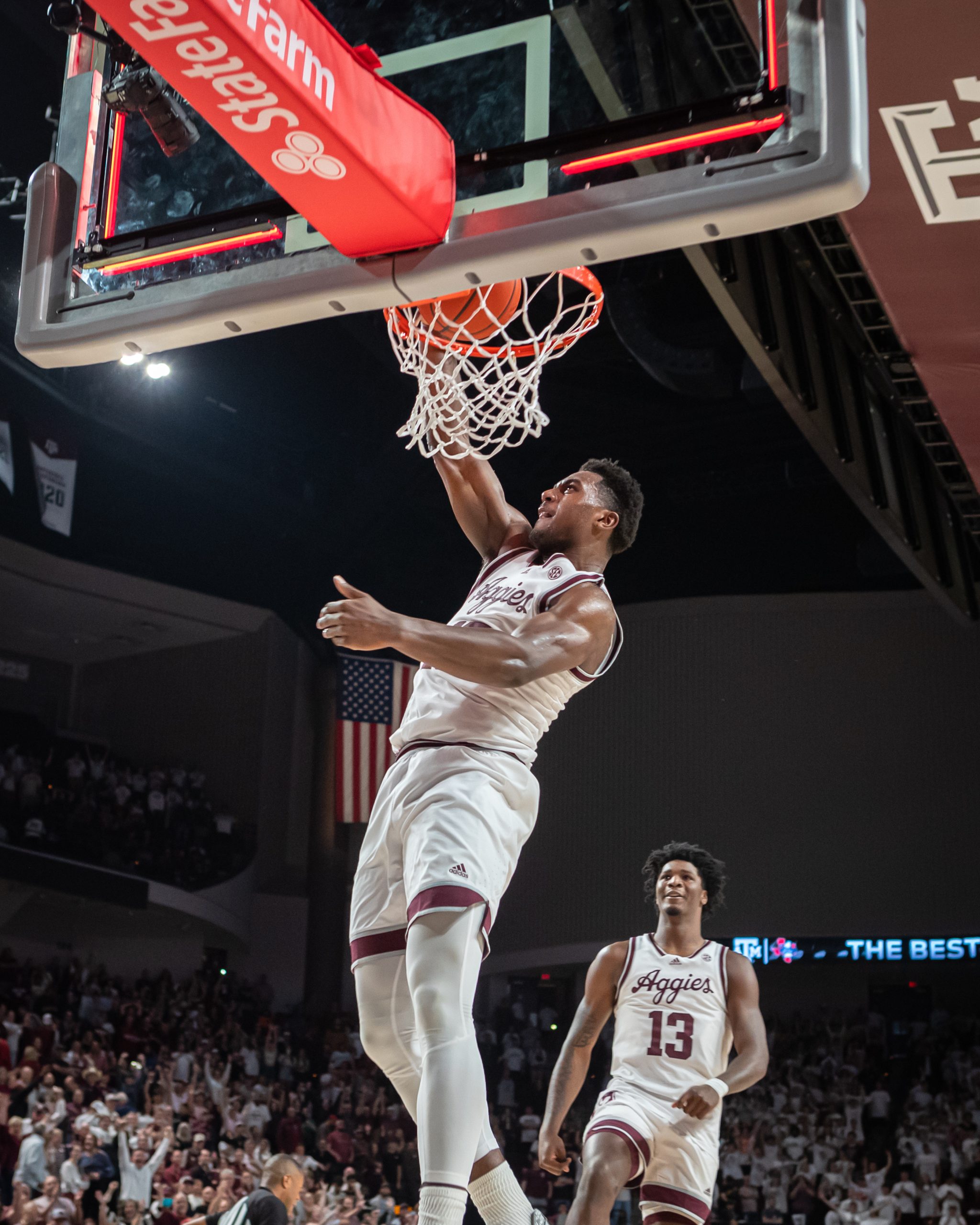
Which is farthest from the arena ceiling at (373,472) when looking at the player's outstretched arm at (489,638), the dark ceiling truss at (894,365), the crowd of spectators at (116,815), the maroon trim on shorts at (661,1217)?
the player's outstretched arm at (489,638)

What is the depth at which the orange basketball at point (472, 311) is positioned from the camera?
422cm

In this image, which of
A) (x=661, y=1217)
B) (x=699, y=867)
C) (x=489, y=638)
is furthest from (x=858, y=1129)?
(x=489, y=638)

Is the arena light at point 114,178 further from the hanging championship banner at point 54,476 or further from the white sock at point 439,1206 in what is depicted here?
the hanging championship banner at point 54,476

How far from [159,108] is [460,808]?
7.39 feet

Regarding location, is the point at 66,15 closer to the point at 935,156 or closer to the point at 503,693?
the point at 503,693

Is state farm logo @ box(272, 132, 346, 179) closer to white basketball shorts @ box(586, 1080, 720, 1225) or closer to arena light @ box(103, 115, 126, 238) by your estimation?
arena light @ box(103, 115, 126, 238)

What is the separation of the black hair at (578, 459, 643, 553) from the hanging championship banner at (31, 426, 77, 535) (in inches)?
610

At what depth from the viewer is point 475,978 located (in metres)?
3.43

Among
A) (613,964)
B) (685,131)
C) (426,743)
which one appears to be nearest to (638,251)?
(685,131)

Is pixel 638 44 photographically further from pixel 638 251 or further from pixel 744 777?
pixel 744 777

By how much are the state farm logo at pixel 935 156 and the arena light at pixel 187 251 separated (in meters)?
2.42

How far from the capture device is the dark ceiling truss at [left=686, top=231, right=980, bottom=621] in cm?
682

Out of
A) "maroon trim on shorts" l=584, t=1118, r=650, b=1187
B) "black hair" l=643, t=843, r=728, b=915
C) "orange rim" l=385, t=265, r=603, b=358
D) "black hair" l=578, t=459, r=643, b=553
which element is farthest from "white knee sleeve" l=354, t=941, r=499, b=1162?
"black hair" l=643, t=843, r=728, b=915

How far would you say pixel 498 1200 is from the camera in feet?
11.4
